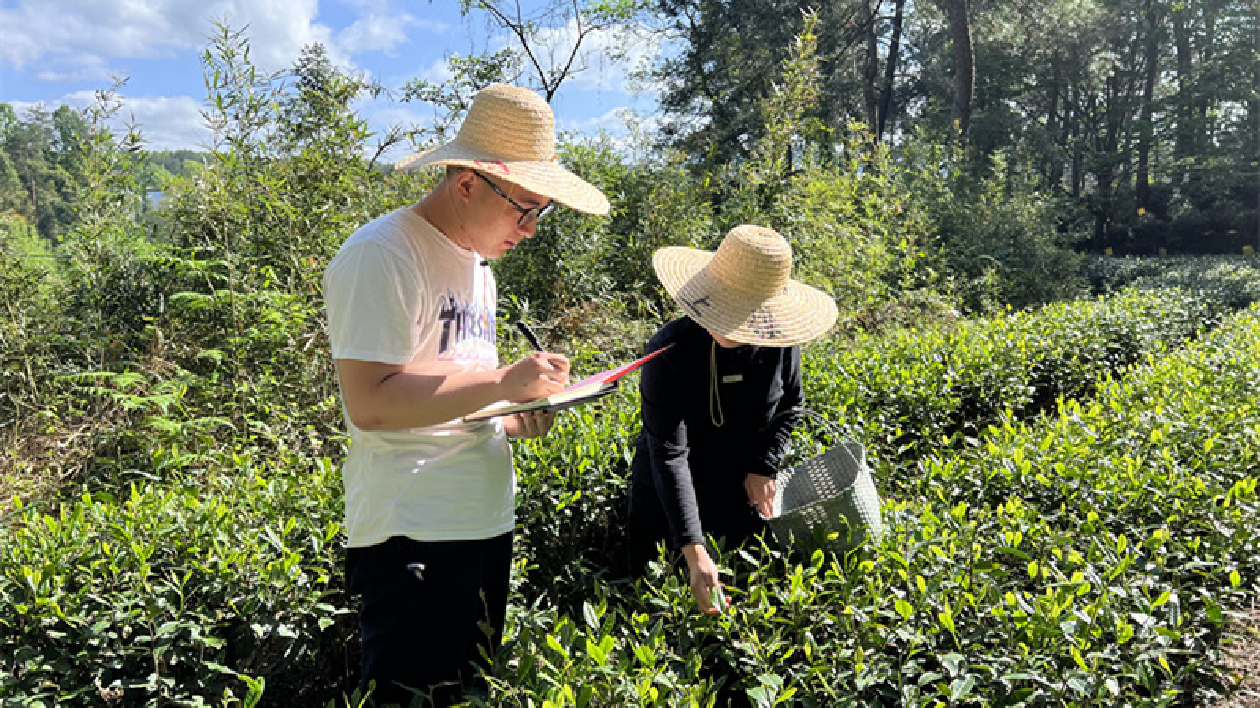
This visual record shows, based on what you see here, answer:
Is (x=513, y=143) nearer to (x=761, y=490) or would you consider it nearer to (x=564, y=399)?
(x=564, y=399)

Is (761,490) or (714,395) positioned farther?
(761,490)

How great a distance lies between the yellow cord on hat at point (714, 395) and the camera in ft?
7.06

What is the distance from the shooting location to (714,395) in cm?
219

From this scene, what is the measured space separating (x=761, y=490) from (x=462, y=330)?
43.4 inches

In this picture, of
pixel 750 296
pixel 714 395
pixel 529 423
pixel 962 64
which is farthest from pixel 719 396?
pixel 962 64

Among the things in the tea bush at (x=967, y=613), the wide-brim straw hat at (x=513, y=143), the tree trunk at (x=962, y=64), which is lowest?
the tea bush at (x=967, y=613)

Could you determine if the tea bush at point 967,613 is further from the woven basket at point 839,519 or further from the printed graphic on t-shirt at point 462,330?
the printed graphic on t-shirt at point 462,330

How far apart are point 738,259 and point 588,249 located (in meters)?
4.33

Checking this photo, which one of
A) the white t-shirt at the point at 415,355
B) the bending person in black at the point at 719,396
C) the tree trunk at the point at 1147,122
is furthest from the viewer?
the tree trunk at the point at 1147,122

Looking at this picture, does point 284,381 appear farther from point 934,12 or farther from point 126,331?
point 934,12

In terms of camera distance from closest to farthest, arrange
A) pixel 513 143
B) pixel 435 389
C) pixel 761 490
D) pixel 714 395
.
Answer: pixel 435 389
pixel 513 143
pixel 714 395
pixel 761 490

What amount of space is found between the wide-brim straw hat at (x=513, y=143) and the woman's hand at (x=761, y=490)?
3.35 ft

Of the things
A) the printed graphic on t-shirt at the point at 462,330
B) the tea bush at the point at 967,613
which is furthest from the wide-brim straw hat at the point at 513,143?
the tea bush at the point at 967,613

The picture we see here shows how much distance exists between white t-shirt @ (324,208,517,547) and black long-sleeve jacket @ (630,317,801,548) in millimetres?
452
